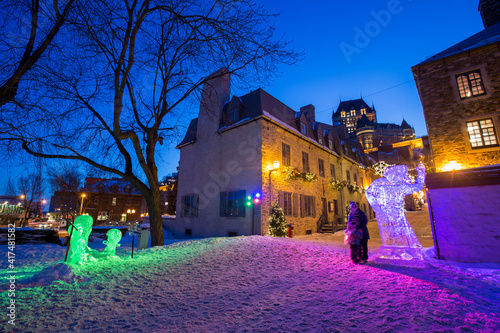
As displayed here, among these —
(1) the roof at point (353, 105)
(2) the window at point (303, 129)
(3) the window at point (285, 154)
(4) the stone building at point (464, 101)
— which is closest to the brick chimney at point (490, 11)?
(4) the stone building at point (464, 101)

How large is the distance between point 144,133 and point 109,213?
123 ft

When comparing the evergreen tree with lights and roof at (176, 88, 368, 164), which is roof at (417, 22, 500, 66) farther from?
the evergreen tree with lights

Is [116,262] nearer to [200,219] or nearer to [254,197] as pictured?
[254,197]

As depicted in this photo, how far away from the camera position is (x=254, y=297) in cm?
374

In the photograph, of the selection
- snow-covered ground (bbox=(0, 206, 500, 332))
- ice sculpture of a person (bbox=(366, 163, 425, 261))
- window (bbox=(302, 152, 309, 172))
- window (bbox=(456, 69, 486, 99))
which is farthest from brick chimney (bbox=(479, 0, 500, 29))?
snow-covered ground (bbox=(0, 206, 500, 332))

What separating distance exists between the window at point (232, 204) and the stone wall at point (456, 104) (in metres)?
10.3

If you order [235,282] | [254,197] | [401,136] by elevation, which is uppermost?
[401,136]

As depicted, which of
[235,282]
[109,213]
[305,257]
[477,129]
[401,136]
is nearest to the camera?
[235,282]

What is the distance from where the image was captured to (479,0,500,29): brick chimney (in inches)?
505

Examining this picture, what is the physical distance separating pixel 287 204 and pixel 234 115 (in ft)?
22.6

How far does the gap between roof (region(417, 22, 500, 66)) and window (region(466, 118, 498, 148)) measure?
3.71m

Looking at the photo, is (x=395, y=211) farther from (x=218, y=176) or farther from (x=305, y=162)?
(x=218, y=176)

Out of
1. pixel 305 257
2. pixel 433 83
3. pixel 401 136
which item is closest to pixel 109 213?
pixel 305 257

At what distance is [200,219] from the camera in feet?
49.0
